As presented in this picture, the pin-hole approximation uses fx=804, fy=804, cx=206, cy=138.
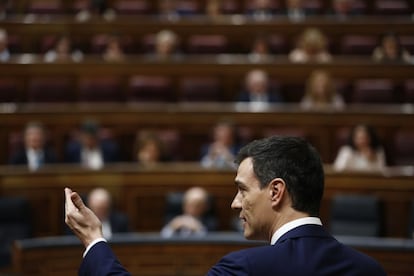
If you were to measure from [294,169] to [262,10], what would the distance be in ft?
14.5

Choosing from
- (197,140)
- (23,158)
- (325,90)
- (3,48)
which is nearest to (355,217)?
(325,90)

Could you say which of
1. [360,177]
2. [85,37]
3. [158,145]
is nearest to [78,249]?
[158,145]

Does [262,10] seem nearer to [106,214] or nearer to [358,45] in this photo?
[358,45]

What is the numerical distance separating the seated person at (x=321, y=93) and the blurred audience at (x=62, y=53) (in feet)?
4.49

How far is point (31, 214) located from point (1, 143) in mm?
754

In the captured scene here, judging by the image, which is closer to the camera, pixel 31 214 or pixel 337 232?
pixel 337 232

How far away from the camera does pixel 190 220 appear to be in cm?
321

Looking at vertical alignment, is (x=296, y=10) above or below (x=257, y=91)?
above

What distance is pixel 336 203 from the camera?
3363 mm

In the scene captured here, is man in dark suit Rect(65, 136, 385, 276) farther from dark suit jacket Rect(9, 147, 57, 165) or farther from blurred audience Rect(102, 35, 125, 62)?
blurred audience Rect(102, 35, 125, 62)

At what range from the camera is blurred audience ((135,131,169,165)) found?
12.3 ft

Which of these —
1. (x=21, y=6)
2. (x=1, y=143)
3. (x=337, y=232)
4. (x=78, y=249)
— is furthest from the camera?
(x=21, y=6)

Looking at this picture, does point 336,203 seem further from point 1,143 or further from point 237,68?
point 1,143

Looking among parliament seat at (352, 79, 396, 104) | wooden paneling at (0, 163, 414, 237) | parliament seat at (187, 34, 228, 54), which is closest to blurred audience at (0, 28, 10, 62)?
parliament seat at (187, 34, 228, 54)
